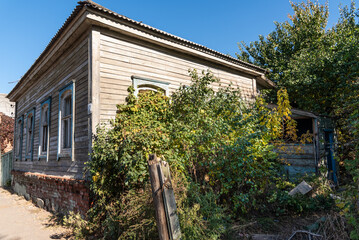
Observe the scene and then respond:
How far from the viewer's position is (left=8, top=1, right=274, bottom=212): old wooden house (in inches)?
243

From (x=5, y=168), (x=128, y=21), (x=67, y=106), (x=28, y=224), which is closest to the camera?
(x=28, y=224)

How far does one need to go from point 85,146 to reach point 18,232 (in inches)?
106

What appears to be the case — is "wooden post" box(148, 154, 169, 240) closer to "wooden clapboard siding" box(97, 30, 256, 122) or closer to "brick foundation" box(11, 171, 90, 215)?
"brick foundation" box(11, 171, 90, 215)

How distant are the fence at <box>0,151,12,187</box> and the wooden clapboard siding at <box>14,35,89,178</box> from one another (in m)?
4.11

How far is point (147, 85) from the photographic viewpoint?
7.37m

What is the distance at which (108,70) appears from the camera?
6.43 metres

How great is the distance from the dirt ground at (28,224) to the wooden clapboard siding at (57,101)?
1327mm

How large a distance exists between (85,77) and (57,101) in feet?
8.15

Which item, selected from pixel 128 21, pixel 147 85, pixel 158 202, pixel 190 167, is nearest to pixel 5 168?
pixel 147 85

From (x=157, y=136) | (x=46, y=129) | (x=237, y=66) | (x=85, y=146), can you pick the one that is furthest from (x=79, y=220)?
(x=237, y=66)

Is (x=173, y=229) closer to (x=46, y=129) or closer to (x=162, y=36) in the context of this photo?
(x=162, y=36)

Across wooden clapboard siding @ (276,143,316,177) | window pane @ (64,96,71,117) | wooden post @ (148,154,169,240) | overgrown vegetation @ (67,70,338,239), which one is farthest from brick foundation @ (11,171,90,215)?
wooden clapboard siding @ (276,143,316,177)

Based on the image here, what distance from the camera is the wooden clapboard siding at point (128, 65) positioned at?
20.7 feet

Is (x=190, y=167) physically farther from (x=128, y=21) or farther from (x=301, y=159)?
(x=301, y=159)
